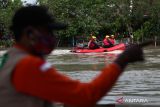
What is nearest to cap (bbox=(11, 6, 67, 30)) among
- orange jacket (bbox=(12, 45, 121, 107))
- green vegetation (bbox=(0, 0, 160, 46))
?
orange jacket (bbox=(12, 45, 121, 107))

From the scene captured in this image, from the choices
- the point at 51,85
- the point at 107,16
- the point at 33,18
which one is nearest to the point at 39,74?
the point at 51,85

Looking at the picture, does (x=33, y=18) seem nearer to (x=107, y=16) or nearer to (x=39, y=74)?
(x=39, y=74)

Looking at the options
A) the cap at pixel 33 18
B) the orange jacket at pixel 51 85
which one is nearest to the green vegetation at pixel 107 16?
the cap at pixel 33 18

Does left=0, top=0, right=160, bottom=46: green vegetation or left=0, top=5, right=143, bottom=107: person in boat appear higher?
left=0, top=5, right=143, bottom=107: person in boat

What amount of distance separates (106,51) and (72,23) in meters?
18.1

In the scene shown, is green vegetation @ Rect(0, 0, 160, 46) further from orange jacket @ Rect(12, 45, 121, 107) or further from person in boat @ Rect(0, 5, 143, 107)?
orange jacket @ Rect(12, 45, 121, 107)

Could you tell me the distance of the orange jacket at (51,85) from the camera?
9.73 ft

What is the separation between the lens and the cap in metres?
3.16

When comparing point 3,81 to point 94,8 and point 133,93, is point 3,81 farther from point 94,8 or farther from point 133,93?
point 94,8

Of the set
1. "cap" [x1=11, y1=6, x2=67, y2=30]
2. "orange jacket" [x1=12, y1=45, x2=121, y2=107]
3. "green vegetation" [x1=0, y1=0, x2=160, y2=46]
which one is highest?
"cap" [x1=11, y1=6, x2=67, y2=30]

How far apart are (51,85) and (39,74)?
9 centimetres

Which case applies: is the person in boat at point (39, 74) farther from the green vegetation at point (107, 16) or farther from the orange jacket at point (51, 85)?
the green vegetation at point (107, 16)

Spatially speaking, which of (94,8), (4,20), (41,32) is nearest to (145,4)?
(94,8)

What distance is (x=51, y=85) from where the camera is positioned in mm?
2990
